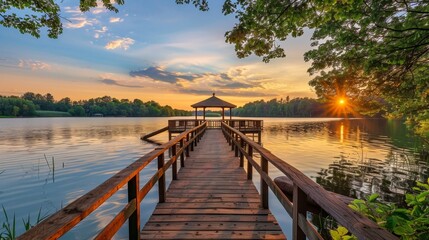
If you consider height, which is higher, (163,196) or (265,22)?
(265,22)

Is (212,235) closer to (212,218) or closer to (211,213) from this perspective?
(212,218)

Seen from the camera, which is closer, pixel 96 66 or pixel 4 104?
pixel 96 66

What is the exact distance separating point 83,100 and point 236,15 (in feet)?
610

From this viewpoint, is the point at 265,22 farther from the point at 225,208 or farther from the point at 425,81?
the point at 425,81

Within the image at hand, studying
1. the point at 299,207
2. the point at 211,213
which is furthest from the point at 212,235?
the point at 299,207

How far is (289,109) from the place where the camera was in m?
149

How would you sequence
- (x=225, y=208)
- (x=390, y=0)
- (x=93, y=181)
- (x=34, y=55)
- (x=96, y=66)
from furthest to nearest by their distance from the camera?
(x=96, y=66) < (x=34, y=55) < (x=93, y=181) < (x=390, y=0) < (x=225, y=208)

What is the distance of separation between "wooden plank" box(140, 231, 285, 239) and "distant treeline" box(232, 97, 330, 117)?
13751 centimetres

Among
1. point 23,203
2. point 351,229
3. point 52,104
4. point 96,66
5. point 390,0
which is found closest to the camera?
point 351,229

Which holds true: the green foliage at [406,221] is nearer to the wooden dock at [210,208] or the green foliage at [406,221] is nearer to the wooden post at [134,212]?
the wooden dock at [210,208]

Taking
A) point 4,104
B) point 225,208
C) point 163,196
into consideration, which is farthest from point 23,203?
point 4,104

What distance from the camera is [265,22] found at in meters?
5.77

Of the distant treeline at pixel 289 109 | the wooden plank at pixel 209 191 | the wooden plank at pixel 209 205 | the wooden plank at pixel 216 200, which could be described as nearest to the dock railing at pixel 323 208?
the wooden plank at pixel 209 205

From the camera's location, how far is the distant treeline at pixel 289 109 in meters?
139
